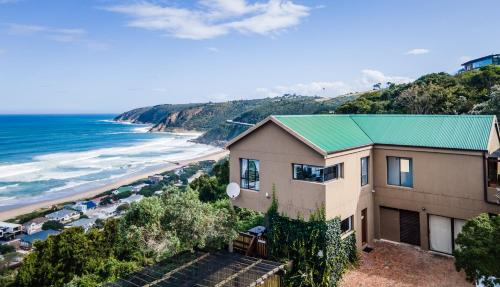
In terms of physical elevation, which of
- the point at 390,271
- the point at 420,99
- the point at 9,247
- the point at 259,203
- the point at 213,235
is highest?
the point at 420,99

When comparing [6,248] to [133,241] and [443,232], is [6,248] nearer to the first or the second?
[133,241]

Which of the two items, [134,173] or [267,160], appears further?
[134,173]

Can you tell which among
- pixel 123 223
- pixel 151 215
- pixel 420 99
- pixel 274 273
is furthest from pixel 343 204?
pixel 420 99

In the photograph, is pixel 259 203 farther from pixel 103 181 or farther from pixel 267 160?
pixel 103 181

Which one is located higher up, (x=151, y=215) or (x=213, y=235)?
(x=151, y=215)

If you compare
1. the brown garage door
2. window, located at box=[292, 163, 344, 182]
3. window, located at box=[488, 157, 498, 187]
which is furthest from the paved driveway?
window, located at box=[292, 163, 344, 182]

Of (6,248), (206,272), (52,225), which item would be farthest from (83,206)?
(206,272)
